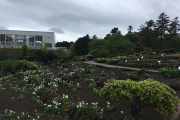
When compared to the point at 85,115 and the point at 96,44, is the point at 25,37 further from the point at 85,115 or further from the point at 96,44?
the point at 85,115

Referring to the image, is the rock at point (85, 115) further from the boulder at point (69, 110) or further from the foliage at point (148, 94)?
the foliage at point (148, 94)

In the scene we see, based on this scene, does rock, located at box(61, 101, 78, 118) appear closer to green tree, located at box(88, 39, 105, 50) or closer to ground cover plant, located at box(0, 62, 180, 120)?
ground cover plant, located at box(0, 62, 180, 120)

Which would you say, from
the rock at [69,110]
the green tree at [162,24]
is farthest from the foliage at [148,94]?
the green tree at [162,24]

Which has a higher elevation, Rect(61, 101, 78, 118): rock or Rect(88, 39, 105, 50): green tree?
Rect(88, 39, 105, 50): green tree

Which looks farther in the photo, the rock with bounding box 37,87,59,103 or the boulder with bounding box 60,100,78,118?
Answer: the rock with bounding box 37,87,59,103

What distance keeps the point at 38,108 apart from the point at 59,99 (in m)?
0.55

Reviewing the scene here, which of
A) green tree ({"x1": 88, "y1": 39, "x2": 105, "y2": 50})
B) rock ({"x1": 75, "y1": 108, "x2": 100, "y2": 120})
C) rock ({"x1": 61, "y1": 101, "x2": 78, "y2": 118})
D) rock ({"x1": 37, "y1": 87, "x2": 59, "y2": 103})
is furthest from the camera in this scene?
green tree ({"x1": 88, "y1": 39, "x2": 105, "y2": 50})

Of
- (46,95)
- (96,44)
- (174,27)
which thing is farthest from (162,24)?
(46,95)

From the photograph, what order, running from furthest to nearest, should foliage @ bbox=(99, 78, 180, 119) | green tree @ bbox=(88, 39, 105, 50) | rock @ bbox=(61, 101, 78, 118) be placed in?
green tree @ bbox=(88, 39, 105, 50)
rock @ bbox=(61, 101, 78, 118)
foliage @ bbox=(99, 78, 180, 119)

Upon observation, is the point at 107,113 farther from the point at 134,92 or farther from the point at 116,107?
the point at 134,92

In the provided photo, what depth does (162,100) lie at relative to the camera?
2.70m

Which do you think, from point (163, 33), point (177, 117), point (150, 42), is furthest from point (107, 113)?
point (163, 33)

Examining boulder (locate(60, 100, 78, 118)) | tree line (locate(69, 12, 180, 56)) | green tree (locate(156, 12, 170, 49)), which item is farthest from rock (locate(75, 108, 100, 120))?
green tree (locate(156, 12, 170, 49))

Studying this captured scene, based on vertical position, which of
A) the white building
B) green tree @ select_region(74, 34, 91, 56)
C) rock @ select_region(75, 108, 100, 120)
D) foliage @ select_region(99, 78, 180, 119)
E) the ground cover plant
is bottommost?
the ground cover plant
